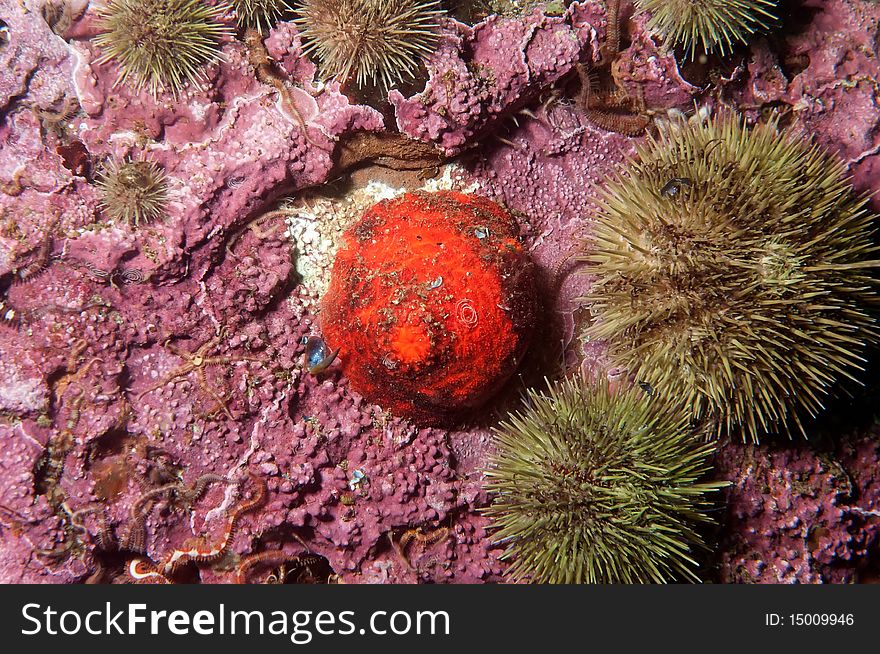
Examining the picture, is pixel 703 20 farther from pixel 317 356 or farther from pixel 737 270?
pixel 317 356

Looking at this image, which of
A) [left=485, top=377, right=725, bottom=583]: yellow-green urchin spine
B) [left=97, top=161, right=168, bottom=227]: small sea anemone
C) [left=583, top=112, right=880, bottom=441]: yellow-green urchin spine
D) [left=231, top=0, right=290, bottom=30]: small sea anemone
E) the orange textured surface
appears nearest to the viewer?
[left=583, top=112, right=880, bottom=441]: yellow-green urchin spine

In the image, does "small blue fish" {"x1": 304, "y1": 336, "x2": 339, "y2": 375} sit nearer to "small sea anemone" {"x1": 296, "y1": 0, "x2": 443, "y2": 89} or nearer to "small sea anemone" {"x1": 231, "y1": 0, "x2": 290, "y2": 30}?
"small sea anemone" {"x1": 296, "y1": 0, "x2": 443, "y2": 89}

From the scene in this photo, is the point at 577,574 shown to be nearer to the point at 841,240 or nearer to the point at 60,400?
the point at 841,240

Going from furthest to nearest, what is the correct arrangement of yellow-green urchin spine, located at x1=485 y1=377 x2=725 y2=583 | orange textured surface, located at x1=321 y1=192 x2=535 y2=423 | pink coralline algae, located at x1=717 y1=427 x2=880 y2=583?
1. pink coralline algae, located at x1=717 y1=427 x2=880 y2=583
2. orange textured surface, located at x1=321 y1=192 x2=535 y2=423
3. yellow-green urchin spine, located at x1=485 y1=377 x2=725 y2=583

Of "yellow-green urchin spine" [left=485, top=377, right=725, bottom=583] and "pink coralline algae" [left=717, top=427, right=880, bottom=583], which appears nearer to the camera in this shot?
"yellow-green urchin spine" [left=485, top=377, right=725, bottom=583]

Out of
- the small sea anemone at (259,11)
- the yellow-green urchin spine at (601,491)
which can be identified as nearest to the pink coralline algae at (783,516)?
the yellow-green urchin spine at (601,491)

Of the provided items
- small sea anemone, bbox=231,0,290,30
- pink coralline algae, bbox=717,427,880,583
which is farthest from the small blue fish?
pink coralline algae, bbox=717,427,880,583
